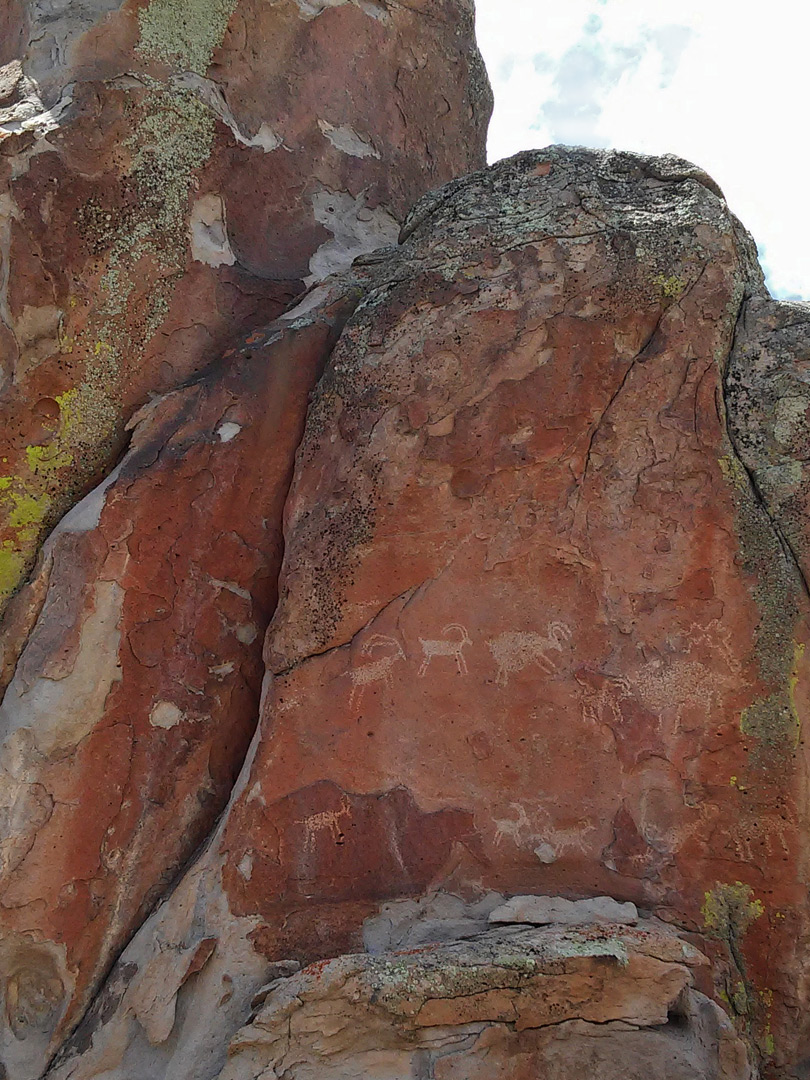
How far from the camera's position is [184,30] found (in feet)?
12.7

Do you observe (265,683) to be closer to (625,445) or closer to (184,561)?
(184,561)

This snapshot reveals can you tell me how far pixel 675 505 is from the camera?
3039mm

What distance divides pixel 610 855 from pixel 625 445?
1.28 metres

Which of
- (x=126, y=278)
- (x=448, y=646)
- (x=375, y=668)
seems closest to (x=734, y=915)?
(x=448, y=646)

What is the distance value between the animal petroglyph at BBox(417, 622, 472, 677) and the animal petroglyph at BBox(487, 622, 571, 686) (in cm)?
10

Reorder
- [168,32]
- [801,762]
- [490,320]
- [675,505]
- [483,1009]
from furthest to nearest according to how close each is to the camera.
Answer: [168,32]
[490,320]
[675,505]
[801,762]
[483,1009]

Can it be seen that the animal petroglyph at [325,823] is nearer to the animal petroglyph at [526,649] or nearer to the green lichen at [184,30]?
the animal petroglyph at [526,649]

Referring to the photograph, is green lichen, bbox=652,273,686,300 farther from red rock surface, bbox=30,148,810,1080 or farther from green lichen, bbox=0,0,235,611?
green lichen, bbox=0,0,235,611

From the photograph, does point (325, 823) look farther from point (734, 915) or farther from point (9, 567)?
point (9, 567)

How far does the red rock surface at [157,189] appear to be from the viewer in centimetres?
347

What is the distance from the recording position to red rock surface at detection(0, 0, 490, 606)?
3473mm

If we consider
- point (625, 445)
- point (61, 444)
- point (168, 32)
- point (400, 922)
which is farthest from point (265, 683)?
point (168, 32)

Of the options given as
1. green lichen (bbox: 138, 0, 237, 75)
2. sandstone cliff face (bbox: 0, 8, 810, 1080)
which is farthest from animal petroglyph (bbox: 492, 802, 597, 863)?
green lichen (bbox: 138, 0, 237, 75)

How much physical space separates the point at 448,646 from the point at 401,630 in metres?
0.16
